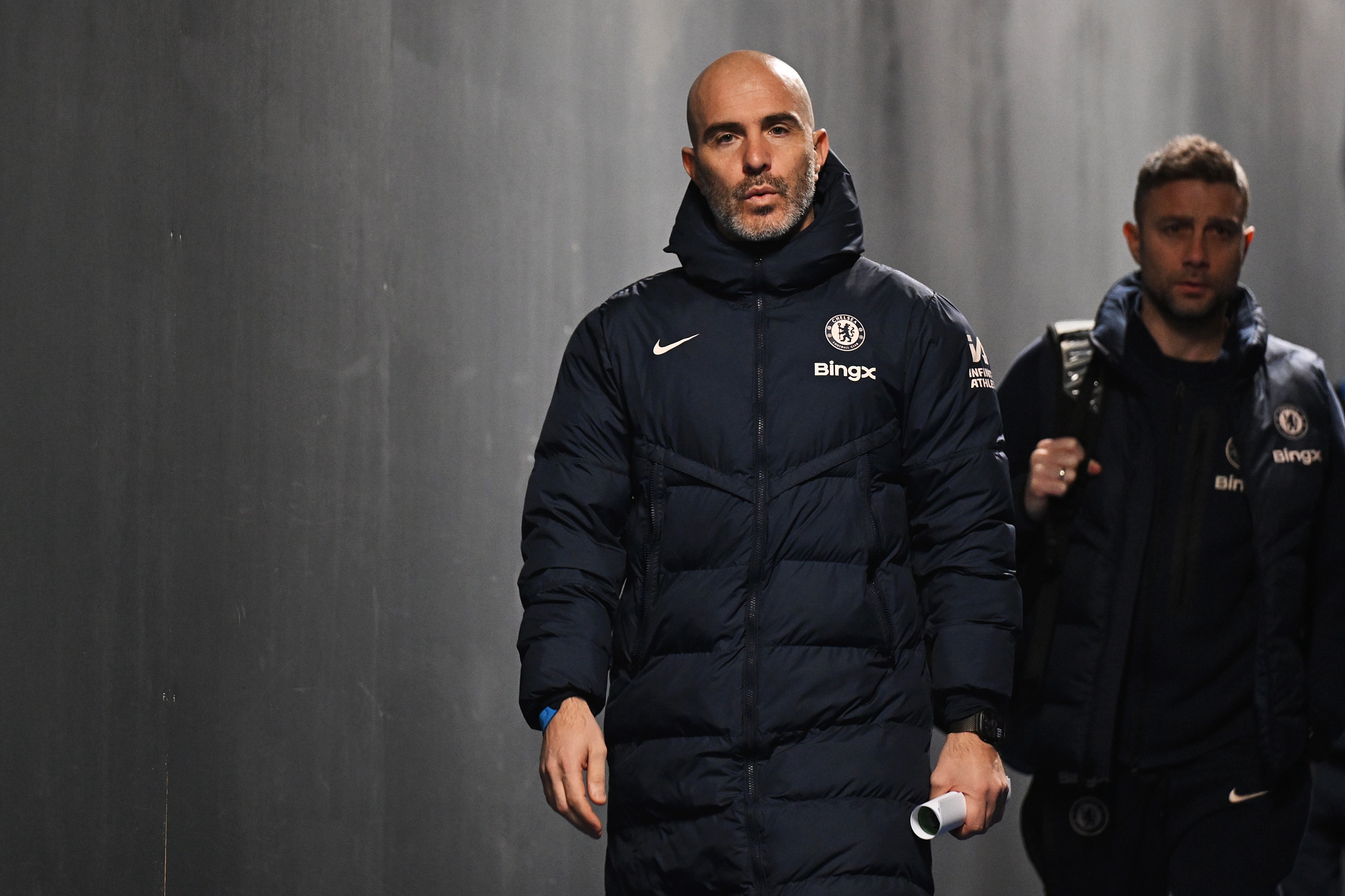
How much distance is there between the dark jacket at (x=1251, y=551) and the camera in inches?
136

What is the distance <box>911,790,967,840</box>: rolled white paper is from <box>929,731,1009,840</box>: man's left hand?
24 millimetres

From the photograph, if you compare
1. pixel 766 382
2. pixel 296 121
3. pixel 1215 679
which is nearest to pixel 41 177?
pixel 296 121

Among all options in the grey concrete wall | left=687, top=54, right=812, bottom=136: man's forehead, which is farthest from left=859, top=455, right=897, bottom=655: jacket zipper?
the grey concrete wall

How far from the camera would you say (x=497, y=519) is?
3822 millimetres

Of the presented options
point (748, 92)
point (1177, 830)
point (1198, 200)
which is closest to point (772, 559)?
point (748, 92)

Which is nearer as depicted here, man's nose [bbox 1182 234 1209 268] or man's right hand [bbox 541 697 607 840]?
man's right hand [bbox 541 697 607 840]

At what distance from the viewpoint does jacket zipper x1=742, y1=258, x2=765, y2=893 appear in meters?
2.42

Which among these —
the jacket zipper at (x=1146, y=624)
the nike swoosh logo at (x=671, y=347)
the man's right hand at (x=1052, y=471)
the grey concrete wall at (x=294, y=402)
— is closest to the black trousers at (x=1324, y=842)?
the jacket zipper at (x=1146, y=624)

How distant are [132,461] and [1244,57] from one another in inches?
158

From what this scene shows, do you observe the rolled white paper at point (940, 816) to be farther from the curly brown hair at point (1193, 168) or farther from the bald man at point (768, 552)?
the curly brown hair at point (1193, 168)

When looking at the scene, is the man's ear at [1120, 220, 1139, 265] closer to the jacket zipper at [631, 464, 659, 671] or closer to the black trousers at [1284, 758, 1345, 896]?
the jacket zipper at [631, 464, 659, 671]

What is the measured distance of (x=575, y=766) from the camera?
243 cm

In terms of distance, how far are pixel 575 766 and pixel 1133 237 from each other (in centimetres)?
229

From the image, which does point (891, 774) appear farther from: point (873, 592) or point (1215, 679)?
point (1215, 679)
